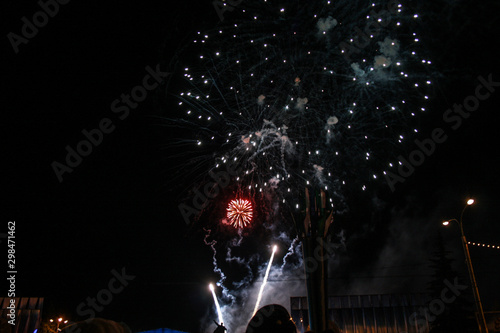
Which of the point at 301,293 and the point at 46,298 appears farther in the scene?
the point at 301,293

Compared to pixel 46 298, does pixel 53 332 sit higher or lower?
lower

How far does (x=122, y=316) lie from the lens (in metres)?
39.4

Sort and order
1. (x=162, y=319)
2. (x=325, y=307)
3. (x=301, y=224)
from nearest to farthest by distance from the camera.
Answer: (x=325, y=307) → (x=301, y=224) → (x=162, y=319)

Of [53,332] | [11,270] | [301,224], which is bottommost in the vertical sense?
[53,332]

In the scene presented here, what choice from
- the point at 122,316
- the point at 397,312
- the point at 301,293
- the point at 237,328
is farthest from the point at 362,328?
the point at 122,316

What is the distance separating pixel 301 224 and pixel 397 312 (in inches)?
1431

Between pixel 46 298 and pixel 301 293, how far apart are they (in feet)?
103

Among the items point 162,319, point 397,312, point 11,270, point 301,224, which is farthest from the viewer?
point 162,319

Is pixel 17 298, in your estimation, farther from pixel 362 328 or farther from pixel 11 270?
pixel 362 328

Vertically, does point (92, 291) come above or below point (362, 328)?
above

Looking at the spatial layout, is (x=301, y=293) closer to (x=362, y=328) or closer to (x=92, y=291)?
(x=362, y=328)

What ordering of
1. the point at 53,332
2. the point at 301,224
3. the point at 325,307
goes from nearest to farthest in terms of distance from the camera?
the point at 325,307, the point at 301,224, the point at 53,332

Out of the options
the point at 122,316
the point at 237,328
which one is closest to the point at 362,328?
the point at 237,328

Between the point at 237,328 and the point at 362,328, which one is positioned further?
the point at 237,328
